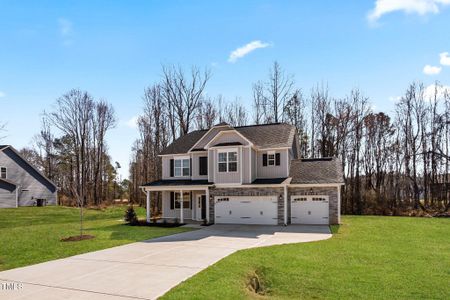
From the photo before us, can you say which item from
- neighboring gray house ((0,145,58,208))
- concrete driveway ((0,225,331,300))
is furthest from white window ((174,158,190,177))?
neighboring gray house ((0,145,58,208))

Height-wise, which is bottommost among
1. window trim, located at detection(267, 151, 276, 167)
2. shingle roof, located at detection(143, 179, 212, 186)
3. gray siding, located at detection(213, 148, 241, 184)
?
shingle roof, located at detection(143, 179, 212, 186)

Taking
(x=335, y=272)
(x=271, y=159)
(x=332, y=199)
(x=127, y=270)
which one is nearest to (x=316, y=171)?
(x=332, y=199)

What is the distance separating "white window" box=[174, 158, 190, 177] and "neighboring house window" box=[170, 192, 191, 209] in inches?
55.9

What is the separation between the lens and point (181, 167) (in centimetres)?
2483

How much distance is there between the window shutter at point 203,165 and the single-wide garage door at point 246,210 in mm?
2413

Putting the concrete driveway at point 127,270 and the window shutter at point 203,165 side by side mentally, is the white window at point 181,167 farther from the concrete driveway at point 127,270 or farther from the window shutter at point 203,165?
the concrete driveway at point 127,270

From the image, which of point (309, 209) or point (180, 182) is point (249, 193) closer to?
point (309, 209)

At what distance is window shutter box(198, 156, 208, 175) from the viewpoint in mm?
23500

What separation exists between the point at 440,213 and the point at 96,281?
27.3 meters

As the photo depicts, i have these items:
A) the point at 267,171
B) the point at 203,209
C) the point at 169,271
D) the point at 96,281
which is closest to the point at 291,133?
the point at 267,171

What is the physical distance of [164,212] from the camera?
81.6ft

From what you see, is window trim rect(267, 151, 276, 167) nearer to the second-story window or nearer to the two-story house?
the two-story house

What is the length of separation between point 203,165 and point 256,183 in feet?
14.9

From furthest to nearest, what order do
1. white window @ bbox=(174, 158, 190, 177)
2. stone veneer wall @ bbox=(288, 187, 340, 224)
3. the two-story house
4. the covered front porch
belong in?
white window @ bbox=(174, 158, 190, 177) < the covered front porch < the two-story house < stone veneer wall @ bbox=(288, 187, 340, 224)
